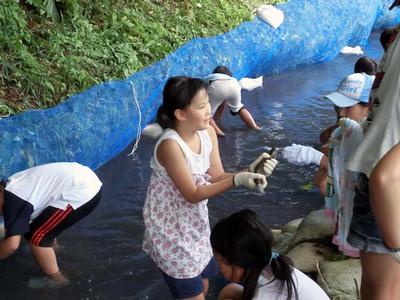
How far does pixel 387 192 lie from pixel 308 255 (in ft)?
5.54

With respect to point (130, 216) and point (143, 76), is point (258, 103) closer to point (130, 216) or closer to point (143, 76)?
point (143, 76)

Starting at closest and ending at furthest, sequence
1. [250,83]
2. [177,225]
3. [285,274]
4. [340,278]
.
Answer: [285,274] → [177,225] → [340,278] → [250,83]

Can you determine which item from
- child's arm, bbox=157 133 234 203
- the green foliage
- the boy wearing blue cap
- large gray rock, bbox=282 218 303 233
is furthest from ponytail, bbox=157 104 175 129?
the green foliage

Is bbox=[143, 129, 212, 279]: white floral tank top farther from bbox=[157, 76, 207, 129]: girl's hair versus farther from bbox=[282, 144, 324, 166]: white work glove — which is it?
bbox=[282, 144, 324, 166]: white work glove

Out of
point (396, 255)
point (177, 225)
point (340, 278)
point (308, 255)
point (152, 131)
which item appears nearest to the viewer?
point (396, 255)

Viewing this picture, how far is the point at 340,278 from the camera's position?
9.49 feet

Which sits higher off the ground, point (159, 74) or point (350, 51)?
point (159, 74)

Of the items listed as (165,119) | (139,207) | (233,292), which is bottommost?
(139,207)

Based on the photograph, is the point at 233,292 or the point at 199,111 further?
the point at 199,111

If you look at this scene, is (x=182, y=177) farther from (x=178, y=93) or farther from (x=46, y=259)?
(x=46, y=259)

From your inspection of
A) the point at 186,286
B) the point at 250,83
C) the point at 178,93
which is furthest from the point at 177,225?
the point at 250,83

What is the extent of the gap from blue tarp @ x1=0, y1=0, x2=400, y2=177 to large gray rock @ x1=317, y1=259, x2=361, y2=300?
85.5 inches

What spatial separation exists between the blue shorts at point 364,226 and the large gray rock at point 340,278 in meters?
0.92

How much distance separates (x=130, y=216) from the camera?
4.09 meters
